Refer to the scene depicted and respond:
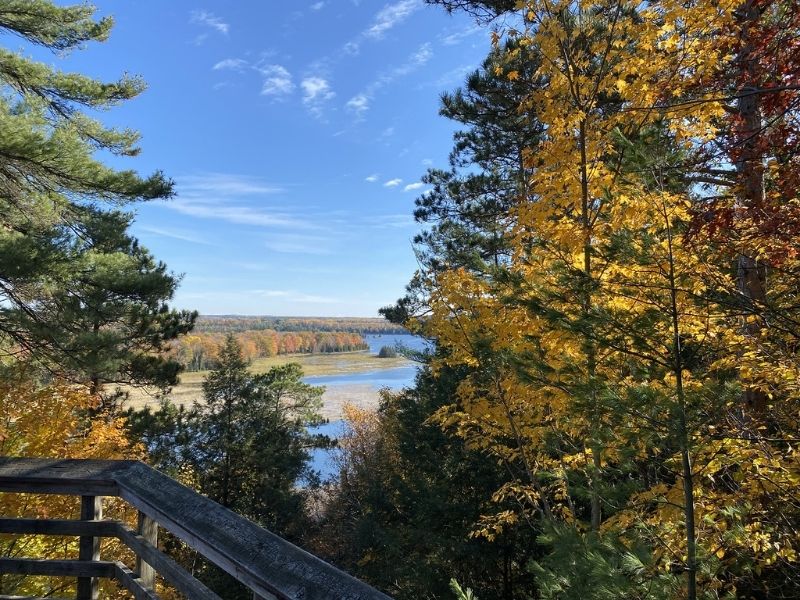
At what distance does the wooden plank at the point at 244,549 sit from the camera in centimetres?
111

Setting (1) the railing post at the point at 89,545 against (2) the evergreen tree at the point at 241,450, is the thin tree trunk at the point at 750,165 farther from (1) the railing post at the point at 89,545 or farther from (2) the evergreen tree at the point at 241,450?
(2) the evergreen tree at the point at 241,450

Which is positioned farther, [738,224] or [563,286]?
[563,286]

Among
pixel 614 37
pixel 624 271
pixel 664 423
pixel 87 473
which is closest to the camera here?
pixel 87 473

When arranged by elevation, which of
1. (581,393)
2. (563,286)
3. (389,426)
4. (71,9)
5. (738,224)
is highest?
(71,9)

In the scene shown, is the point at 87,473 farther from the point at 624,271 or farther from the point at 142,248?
the point at 142,248

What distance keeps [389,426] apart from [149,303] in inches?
573

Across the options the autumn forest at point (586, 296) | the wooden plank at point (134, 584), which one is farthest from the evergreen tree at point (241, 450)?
the wooden plank at point (134, 584)

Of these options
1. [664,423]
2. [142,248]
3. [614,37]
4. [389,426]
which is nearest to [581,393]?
[664,423]

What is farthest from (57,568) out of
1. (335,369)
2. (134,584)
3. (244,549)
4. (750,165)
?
(335,369)

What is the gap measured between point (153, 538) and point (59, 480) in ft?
1.85

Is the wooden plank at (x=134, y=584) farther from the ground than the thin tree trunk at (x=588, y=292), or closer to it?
closer to it

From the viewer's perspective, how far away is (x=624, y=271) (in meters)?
3.04

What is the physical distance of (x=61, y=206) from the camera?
24.8 ft

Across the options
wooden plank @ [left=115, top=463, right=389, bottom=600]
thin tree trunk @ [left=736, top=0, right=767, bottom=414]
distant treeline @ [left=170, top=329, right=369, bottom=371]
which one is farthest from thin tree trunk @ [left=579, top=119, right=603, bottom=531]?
distant treeline @ [left=170, top=329, right=369, bottom=371]
